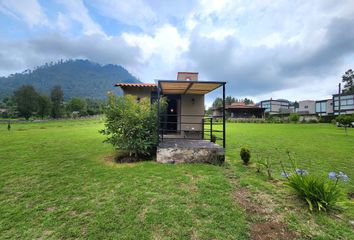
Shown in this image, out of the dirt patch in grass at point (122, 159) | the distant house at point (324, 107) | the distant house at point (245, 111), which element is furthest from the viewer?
the distant house at point (324, 107)

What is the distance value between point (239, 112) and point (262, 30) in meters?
27.3

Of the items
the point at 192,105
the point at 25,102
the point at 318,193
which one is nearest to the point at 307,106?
the point at 192,105

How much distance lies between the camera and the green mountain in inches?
4472

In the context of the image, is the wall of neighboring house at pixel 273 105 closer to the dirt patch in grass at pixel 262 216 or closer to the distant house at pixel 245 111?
the distant house at pixel 245 111

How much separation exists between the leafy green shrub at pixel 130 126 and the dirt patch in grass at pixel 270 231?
12.6 ft

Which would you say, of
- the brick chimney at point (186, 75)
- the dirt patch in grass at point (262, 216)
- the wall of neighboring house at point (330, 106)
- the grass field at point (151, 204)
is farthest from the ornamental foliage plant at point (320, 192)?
the wall of neighboring house at point (330, 106)

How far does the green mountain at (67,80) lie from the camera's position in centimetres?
11359

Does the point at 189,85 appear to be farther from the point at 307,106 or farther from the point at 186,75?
the point at 307,106

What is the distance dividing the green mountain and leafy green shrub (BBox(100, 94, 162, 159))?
10777 centimetres

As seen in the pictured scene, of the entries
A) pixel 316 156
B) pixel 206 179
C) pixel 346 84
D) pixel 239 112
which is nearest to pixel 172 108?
pixel 206 179

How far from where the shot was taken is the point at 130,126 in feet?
18.6

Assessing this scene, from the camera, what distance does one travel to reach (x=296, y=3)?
9.44 meters

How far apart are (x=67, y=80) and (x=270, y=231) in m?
160

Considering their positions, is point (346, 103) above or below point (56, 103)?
below
